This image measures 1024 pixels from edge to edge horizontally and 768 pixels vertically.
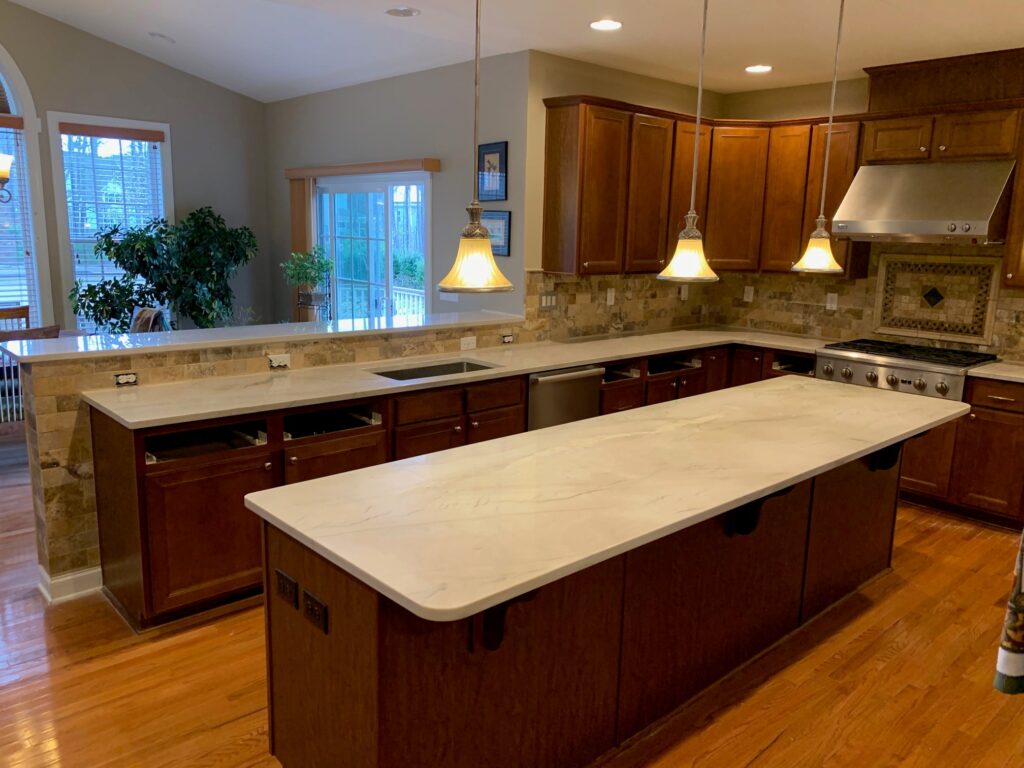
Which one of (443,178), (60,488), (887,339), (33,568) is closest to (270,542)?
(60,488)

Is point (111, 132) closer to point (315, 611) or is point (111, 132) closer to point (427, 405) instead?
point (427, 405)

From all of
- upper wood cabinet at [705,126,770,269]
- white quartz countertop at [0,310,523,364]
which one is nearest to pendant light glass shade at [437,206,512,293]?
white quartz countertop at [0,310,523,364]

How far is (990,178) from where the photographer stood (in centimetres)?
432

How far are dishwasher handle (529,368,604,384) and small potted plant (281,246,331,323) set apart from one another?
3.17 meters

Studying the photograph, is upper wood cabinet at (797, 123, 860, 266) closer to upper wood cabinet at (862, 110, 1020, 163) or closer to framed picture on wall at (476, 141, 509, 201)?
upper wood cabinet at (862, 110, 1020, 163)

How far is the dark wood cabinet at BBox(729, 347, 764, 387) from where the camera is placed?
17.4 ft

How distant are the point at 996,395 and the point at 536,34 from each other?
3.22m

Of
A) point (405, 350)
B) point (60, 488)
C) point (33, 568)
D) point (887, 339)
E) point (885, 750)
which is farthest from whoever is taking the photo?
point (887, 339)

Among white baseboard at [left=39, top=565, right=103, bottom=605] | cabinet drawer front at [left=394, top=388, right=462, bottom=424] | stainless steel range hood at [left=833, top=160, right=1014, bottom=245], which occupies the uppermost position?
stainless steel range hood at [left=833, top=160, right=1014, bottom=245]

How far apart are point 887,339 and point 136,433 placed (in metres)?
4.65

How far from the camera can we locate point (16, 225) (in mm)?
6195

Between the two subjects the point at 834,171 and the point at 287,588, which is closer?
the point at 287,588

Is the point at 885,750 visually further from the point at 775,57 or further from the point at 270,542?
the point at 775,57

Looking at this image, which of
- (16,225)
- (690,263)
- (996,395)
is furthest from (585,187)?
(16,225)
